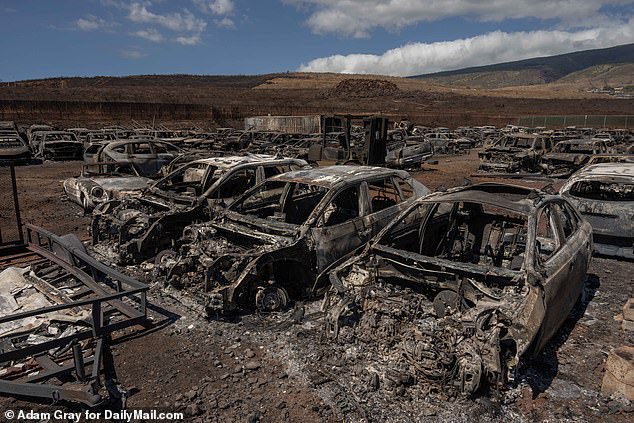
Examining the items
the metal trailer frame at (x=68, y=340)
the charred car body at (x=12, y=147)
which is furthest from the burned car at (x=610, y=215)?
the charred car body at (x=12, y=147)

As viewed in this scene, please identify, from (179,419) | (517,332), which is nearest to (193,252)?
(179,419)

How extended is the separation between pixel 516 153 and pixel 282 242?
14323mm

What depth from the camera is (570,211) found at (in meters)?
5.55

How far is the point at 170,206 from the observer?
757 centimetres

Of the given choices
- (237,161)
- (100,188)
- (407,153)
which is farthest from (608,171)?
(407,153)

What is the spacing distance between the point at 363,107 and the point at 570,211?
51.6 m

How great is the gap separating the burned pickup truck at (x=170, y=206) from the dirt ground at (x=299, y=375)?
126 cm

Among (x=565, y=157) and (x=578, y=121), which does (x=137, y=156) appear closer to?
(x=565, y=157)

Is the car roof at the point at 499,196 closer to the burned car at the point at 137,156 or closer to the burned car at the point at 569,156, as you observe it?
the burned car at the point at 137,156

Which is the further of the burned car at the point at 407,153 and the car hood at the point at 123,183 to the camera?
the burned car at the point at 407,153

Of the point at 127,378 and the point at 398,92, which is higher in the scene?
the point at 398,92

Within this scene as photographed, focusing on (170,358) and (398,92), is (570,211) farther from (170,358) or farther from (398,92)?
(398,92)

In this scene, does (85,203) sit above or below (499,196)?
below

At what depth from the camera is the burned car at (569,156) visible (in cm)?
1540
